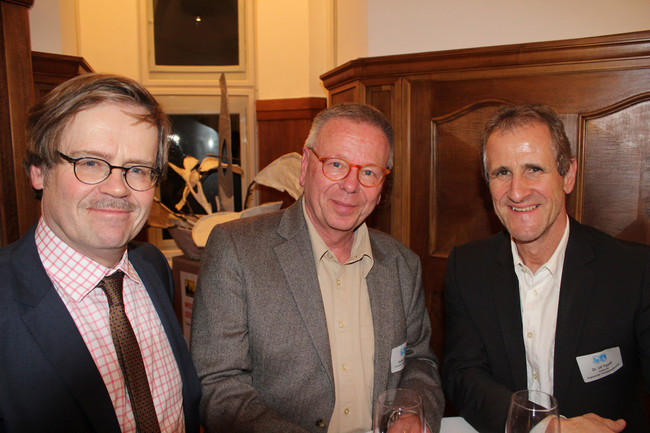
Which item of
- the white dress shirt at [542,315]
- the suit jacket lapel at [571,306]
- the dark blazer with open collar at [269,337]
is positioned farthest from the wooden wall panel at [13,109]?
the suit jacket lapel at [571,306]

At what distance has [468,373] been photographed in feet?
5.65

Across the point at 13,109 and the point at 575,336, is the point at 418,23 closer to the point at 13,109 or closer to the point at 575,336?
the point at 575,336

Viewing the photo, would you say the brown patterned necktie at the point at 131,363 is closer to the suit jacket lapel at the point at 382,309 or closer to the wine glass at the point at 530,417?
the suit jacket lapel at the point at 382,309

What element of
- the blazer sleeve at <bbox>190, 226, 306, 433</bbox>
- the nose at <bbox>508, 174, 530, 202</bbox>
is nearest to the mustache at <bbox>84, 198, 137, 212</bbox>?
the blazer sleeve at <bbox>190, 226, 306, 433</bbox>

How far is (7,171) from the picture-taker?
2.37 meters

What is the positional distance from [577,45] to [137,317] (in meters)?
2.68

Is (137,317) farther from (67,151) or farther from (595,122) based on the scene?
(595,122)

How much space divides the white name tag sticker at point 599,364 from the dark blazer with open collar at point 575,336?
0.02 metres

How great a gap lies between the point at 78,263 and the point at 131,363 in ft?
0.98

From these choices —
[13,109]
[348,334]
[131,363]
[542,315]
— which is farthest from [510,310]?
[13,109]

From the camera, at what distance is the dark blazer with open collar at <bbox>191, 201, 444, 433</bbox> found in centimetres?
150

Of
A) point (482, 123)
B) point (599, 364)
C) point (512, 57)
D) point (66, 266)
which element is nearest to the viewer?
point (66, 266)

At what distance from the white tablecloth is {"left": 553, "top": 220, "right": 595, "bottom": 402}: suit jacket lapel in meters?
0.37

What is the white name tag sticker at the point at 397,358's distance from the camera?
171cm
